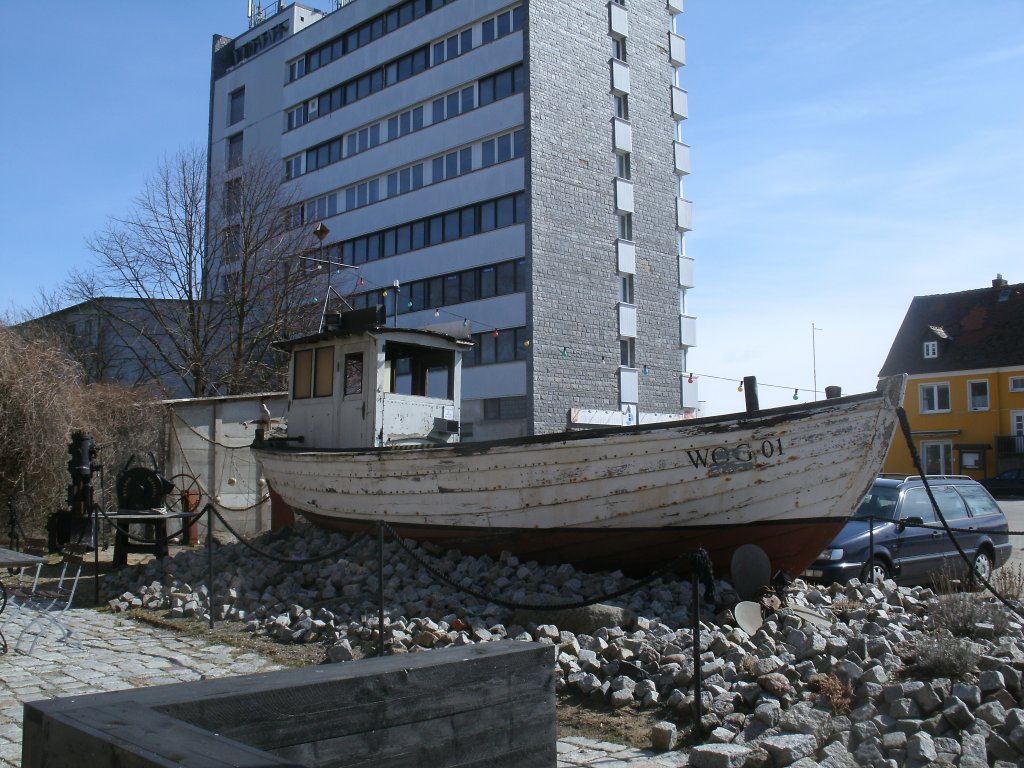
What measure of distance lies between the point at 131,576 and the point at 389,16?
→ 31.5 metres

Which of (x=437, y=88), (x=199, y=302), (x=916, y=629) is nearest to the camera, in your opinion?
(x=916, y=629)

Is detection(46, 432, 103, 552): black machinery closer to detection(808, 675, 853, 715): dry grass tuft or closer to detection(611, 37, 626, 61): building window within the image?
detection(808, 675, 853, 715): dry grass tuft

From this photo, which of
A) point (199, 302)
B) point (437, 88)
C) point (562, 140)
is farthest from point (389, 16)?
point (199, 302)

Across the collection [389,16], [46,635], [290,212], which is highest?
[389,16]

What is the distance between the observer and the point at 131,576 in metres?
11.8

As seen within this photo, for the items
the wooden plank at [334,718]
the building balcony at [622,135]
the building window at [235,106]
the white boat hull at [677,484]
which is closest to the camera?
the wooden plank at [334,718]

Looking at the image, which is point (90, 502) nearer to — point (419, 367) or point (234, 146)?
point (419, 367)

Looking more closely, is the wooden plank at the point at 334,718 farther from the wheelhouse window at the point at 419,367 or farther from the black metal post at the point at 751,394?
the wheelhouse window at the point at 419,367

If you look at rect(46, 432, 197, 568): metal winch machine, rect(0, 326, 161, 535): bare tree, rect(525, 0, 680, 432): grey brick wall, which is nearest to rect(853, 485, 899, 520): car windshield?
rect(46, 432, 197, 568): metal winch machine

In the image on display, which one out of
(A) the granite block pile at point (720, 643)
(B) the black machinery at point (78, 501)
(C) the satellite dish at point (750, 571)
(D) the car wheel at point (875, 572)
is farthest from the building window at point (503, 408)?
(C) the satellite dish at point (750, 571)

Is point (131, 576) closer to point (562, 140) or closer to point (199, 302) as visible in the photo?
point (199, 302)

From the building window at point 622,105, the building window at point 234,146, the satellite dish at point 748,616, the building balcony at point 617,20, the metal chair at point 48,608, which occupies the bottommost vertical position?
the metal chair at point 48,608

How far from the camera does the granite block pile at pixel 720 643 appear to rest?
525 cm

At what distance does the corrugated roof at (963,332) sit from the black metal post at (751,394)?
41.0m
